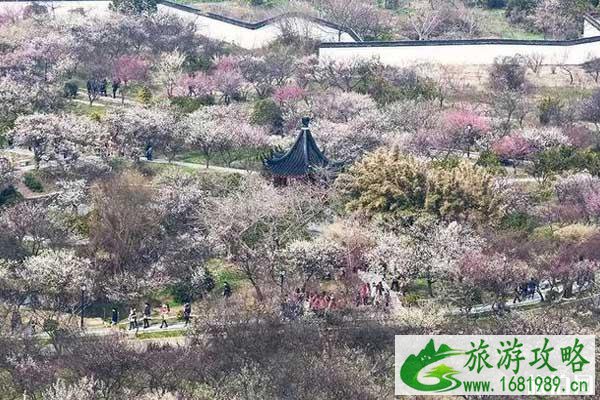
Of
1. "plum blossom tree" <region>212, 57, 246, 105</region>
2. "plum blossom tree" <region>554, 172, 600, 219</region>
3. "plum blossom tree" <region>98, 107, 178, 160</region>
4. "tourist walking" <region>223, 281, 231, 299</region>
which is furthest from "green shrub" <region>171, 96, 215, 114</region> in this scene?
"plum blossom tree" <region>554, 172, 600, 219</region>

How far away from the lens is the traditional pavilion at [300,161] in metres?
39.9

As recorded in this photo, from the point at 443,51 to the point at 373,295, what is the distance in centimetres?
2686

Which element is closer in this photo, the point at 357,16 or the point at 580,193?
the point at 580,193

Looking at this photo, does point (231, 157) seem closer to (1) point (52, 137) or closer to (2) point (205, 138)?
(2) point (205, 138)

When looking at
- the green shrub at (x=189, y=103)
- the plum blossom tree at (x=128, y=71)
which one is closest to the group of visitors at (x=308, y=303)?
the green shrub at (x=189, y=103)

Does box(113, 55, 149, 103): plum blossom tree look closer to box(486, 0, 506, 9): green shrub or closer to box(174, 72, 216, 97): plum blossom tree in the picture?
box(174, 72, 216, 97): plum blossom tree

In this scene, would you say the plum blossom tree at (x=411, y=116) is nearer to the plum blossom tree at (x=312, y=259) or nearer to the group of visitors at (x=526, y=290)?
the plum blossom tree at (x=312, y=259)

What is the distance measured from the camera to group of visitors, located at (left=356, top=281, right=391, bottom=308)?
3328 centimetres

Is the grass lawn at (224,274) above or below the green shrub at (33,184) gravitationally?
below

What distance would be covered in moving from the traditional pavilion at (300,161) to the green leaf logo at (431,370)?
13977 millimetres

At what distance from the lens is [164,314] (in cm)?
3372

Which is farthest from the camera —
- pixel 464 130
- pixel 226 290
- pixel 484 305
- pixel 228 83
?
pixel 228 83

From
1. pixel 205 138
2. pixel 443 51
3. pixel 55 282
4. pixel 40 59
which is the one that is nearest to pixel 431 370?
pixel 55 282

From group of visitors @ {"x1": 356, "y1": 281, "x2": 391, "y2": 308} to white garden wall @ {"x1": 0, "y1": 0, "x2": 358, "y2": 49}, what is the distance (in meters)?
28.4
